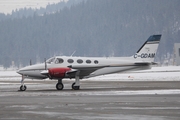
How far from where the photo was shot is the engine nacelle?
109 feet

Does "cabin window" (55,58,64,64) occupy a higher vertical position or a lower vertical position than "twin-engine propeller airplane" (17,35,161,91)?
higher

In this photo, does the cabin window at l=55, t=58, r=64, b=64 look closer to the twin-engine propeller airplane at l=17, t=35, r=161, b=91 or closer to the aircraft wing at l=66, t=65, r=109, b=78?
the twin-engine propeller airplane at l=17, t=35, r=161, b=91

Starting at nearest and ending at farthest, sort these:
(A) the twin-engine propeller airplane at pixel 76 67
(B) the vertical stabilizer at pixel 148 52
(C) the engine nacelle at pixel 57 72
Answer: (C) the engine nacelle at pixel 57 72 < (A) the twin-engine propeller airplane at pixel 76 67 < (B) the vertical stabilizer at pixel 148 52

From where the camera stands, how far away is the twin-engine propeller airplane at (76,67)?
3372 cm

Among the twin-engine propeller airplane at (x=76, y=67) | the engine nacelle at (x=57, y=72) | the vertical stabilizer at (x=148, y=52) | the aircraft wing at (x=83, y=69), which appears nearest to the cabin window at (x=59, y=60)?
the twin-engine propeller airplane at (x=76, y=67)

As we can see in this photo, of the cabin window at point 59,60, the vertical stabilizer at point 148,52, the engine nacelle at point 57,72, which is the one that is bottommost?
the engine nacelle at point 57,72

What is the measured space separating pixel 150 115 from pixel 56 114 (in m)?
3.13

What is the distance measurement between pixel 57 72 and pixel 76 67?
4.25 feet

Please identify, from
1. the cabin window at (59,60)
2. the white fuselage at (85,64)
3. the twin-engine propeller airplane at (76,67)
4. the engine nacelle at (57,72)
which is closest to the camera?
the engine nacelle at (57,72)

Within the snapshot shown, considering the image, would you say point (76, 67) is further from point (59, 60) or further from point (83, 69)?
point (59, 60)

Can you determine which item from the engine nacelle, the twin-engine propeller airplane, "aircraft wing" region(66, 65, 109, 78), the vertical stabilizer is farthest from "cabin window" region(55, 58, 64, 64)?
the vertical stabilizer

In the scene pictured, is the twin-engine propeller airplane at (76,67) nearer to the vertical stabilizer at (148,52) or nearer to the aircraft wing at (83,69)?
the aircraft wing at (83,69)

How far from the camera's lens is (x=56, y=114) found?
17.4 m

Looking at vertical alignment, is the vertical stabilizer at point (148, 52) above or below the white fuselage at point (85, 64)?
above
